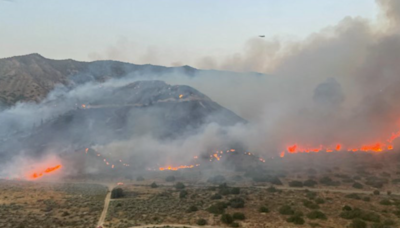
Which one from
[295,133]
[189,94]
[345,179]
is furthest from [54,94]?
[345,179]

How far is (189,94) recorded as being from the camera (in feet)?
497

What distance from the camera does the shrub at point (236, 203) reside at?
150 feet

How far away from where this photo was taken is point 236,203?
152 feet

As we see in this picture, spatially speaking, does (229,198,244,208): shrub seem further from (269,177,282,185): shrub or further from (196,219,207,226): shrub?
(269,177,282,185): shrub

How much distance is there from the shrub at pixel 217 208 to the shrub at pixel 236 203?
3.67 feet

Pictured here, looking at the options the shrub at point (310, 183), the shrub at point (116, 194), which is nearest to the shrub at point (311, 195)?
the shrub at point (310, 183)

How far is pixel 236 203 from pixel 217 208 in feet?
11.3

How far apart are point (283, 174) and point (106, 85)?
12476cm

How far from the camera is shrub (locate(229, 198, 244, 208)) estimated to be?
45781 mm

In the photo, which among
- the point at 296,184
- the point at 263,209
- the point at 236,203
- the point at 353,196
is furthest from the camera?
the point at 296,184

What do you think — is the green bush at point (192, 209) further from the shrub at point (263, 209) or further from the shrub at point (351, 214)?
the shrub at point (351, 214)

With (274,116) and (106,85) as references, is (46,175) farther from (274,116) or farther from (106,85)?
(106,85)

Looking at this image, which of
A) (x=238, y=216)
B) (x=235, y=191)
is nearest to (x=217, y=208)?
(x=238, y=216)

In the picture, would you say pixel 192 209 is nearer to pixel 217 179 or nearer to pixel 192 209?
pixel 192 209
